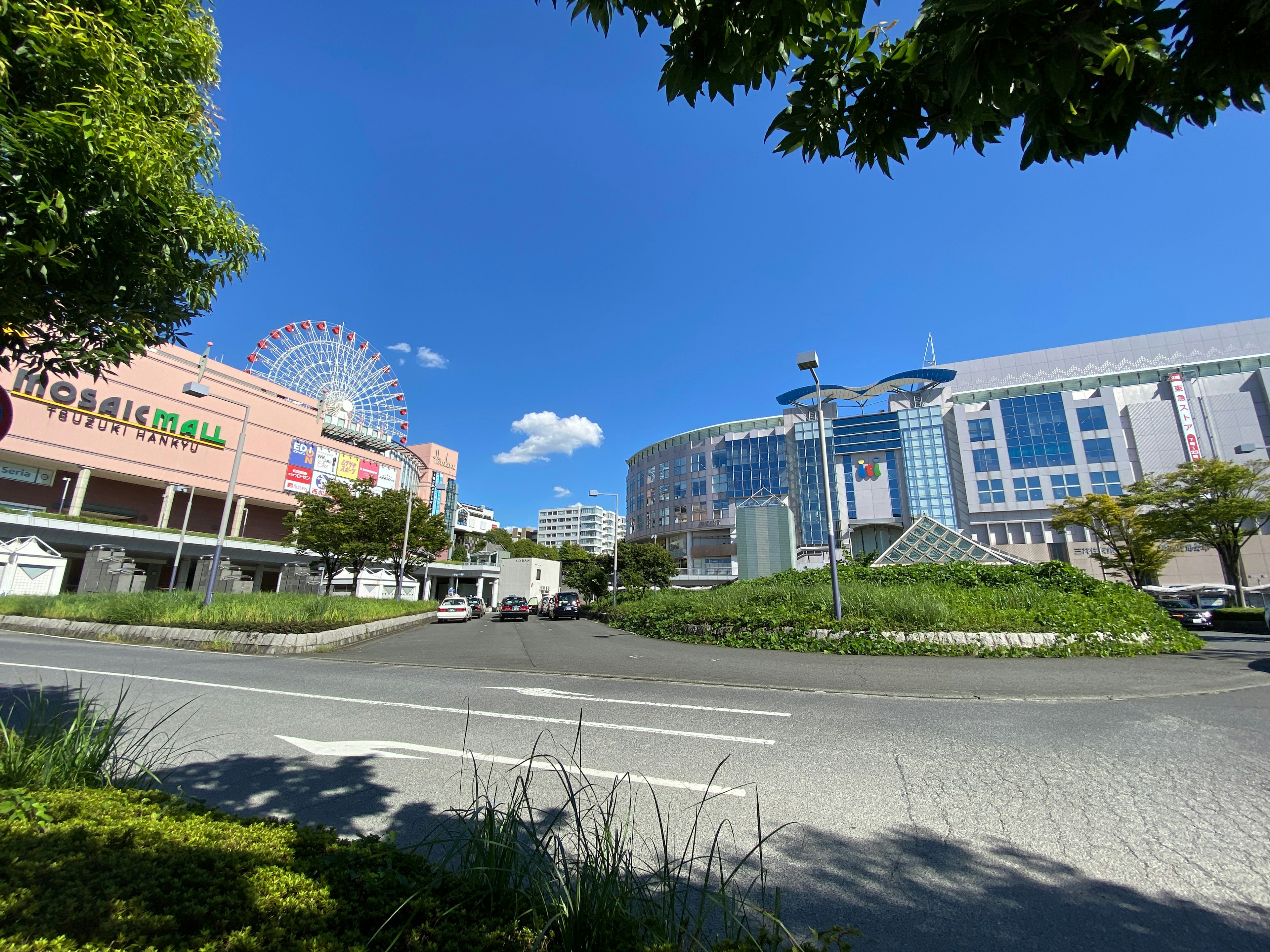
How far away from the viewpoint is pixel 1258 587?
141 ft

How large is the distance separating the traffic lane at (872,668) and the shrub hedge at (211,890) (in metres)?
7.24

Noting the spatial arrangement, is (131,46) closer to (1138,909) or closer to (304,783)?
(304,783)

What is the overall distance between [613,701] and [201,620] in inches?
564

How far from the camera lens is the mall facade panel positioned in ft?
179

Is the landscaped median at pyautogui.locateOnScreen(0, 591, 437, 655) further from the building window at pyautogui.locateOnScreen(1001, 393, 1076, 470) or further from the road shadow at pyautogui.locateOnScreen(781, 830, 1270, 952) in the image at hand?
the building window at pyautogui.locateOnScreen(1001, 393, 1076, 470)

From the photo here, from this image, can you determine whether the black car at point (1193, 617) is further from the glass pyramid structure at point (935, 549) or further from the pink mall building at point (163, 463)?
the pink mall building at point (163, 463)

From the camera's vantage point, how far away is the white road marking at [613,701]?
6.90m

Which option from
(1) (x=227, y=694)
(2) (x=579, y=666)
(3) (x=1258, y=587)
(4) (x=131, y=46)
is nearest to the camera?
(4) (x=131, y=46)

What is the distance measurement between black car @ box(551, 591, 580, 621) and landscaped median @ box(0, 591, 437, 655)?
1676 cm

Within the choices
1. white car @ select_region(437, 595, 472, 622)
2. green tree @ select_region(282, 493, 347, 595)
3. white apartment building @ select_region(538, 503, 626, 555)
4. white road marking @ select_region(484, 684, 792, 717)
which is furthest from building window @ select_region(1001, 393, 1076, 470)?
white apartment building @ select_region(538, 503, 626, 555)

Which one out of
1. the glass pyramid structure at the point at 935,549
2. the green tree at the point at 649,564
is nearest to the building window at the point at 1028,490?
the green tree at the point at 649,564

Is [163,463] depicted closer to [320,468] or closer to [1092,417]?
[320,468]

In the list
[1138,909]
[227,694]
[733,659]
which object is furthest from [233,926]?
[733,659]

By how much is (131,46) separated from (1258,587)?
221ft
